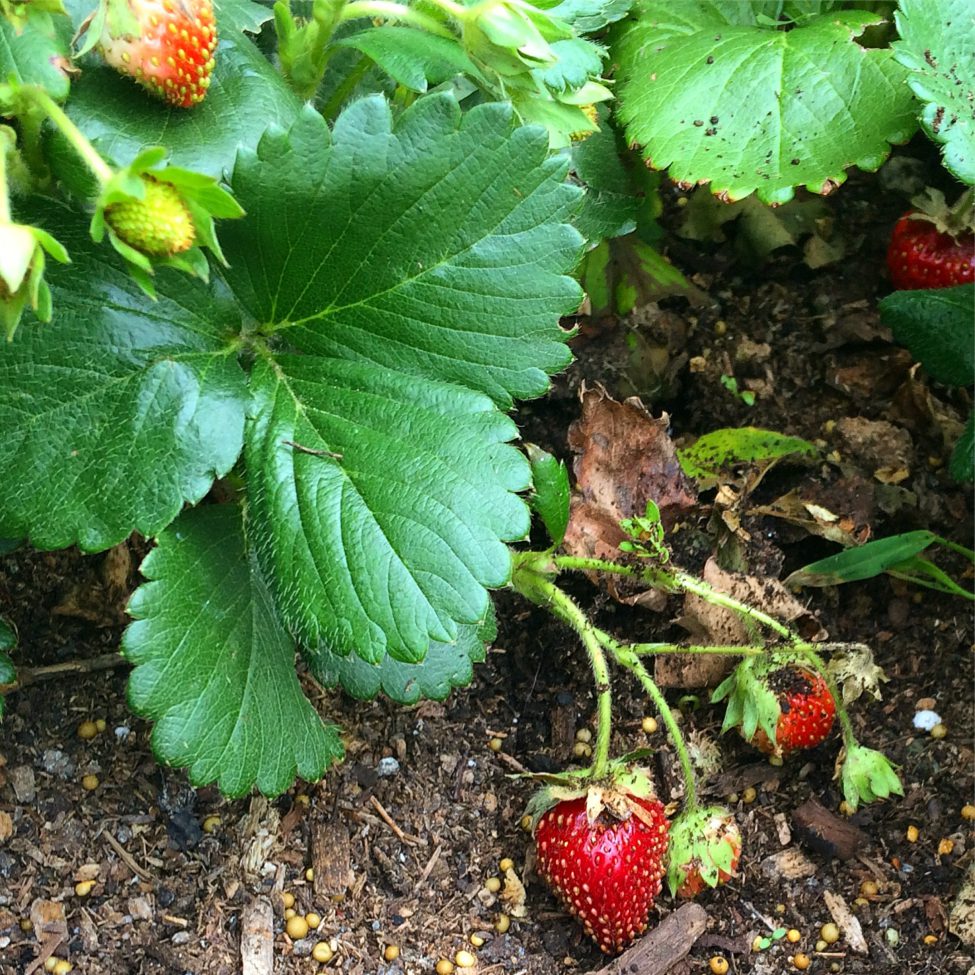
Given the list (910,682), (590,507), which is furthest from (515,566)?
(910,682)

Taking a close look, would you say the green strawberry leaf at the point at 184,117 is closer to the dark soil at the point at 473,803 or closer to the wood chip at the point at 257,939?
the dark soil at the point at 473,803

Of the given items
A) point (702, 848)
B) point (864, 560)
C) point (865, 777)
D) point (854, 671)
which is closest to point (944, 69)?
point (864, 560)

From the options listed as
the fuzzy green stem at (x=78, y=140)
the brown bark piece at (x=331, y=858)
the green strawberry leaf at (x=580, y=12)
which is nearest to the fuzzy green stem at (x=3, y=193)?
the fuzzy green stem at (x=78, y=140)

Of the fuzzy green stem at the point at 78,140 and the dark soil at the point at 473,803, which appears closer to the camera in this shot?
the fuzzy green stem at the point at 78,140

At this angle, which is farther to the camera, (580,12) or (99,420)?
(580,12)

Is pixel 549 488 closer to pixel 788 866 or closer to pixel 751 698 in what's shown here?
pixel 751 698

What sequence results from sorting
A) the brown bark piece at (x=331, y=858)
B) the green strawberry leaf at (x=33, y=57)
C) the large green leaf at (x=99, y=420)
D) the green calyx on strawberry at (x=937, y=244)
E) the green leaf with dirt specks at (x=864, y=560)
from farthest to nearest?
Result: the green calyx on strawberry at (x=937, y=244), the green leaf with dirt specks at (x=864, y=560), the brown bark piece at (x=331, y=858), the large green leaf at (x=99, y=420), the green strawberry leaf at (x=33, y=57)
